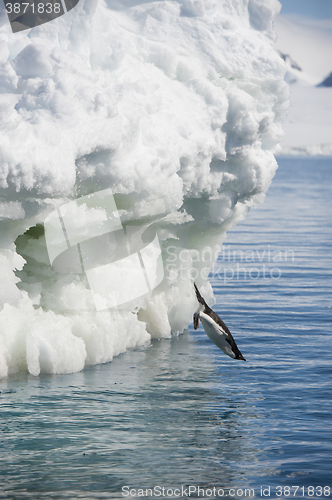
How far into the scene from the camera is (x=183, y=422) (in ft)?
32.1

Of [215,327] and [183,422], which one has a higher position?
[215,327]

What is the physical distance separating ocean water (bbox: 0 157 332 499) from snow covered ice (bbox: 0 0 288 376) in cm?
77

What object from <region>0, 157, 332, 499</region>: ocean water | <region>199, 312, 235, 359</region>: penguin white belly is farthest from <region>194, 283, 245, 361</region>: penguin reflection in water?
<region>0, 157, 332, 499</region>: ocean water

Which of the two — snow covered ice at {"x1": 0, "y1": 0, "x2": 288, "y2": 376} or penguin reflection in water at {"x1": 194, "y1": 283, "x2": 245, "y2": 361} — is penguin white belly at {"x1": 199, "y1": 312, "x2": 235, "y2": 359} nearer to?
penguin reflection in water at {"x1": 194, "y1": 283, "x2": 245, "y2": 361}

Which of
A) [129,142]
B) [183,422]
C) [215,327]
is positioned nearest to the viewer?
[215,327]

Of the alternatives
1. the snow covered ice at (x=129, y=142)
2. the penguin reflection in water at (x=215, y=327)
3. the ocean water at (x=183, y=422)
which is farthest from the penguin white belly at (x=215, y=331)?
the snow covered ice at (x=129, y=142)

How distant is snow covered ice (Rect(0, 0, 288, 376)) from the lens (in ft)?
33.7

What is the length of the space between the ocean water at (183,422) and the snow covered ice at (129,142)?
766 millimetres

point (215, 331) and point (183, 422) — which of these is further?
point (183, 422)

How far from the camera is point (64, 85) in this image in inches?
408

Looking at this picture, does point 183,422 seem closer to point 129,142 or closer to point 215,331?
point 215,331

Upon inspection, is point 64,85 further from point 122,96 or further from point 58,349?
point 58,349

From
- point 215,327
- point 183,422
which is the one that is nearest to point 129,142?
point 215,327

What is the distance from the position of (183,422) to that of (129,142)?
4.27m
